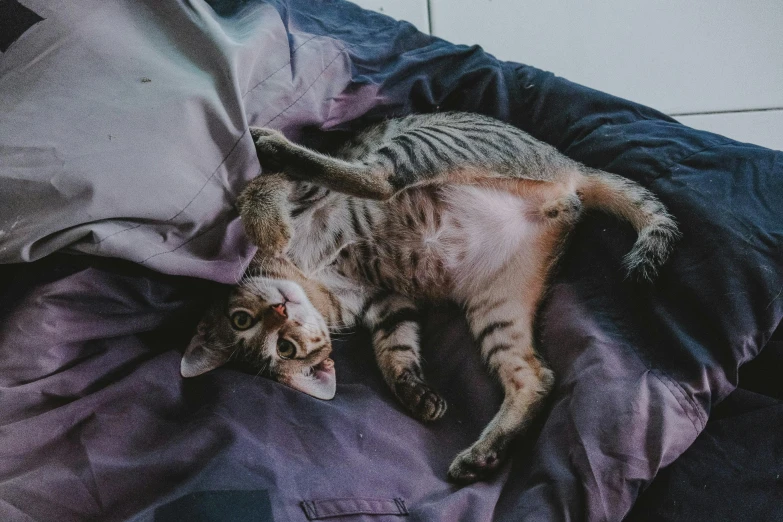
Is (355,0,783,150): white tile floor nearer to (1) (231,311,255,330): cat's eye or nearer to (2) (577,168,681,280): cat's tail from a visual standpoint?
(2) (577,168,681,280): cat's tail

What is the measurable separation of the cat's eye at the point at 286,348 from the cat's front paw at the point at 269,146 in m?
0.37

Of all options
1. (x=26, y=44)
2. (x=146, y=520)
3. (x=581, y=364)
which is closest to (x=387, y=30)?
(x=26, y=44)

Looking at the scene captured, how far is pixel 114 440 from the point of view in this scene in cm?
102

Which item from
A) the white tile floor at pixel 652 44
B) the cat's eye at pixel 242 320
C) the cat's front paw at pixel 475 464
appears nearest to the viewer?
the cat's front paw at pixel 475 464

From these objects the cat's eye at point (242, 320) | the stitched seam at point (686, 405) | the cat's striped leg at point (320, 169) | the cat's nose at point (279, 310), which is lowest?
the cat's eye at point (242, 320)

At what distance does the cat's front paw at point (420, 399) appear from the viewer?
1.25m

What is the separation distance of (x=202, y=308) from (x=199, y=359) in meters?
0.14

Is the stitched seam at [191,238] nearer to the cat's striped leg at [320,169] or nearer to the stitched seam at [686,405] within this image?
the cat's striped leg at [320,169]

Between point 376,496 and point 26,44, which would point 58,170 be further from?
point 376,496

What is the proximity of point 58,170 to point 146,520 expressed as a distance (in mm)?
550

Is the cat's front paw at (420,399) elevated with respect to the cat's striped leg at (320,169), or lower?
lower

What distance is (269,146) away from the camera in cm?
127

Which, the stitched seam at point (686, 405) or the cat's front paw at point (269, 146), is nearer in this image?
the stitched seam at point (686, 405)

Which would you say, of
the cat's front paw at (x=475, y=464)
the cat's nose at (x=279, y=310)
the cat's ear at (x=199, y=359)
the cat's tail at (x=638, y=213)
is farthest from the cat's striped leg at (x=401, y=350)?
the cat's tail at (x=638, y=213)
